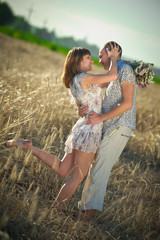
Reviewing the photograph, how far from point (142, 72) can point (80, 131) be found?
923 mm

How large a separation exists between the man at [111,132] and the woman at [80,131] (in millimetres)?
90

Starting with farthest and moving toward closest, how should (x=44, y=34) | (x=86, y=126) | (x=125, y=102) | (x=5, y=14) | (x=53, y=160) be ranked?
(x=44, y=34), (x=5, y=14), (x=53, y=160), (x=86, y=126), (x=125, y=102)

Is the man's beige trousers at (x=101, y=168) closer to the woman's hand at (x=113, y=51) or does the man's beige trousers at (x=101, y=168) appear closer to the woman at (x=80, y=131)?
the woman at (x=80, y=131)

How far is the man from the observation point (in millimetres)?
2113

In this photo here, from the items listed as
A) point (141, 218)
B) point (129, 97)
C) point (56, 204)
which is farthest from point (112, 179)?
point (129, 97)

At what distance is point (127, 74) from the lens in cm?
211

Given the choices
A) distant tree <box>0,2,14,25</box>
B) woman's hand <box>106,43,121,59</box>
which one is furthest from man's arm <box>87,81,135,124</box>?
distant tree <box>0,2,14,25</box>

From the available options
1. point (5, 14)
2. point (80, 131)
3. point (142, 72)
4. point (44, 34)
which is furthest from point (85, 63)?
point (44, 34)

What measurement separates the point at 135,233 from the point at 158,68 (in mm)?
2024

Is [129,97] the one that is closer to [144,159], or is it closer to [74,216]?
[74,216]

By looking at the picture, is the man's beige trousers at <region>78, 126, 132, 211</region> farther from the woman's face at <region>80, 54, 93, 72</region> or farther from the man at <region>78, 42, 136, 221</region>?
the woman's face at <region>80, 54, 93, 72</region>

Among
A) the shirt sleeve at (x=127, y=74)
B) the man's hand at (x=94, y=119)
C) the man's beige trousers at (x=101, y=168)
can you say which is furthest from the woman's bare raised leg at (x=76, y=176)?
the shirt sleeve at (x=127, y=74)

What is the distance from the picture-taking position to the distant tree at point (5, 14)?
74375mm

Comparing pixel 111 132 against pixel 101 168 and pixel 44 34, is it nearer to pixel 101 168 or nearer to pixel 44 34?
pixel 101 168
